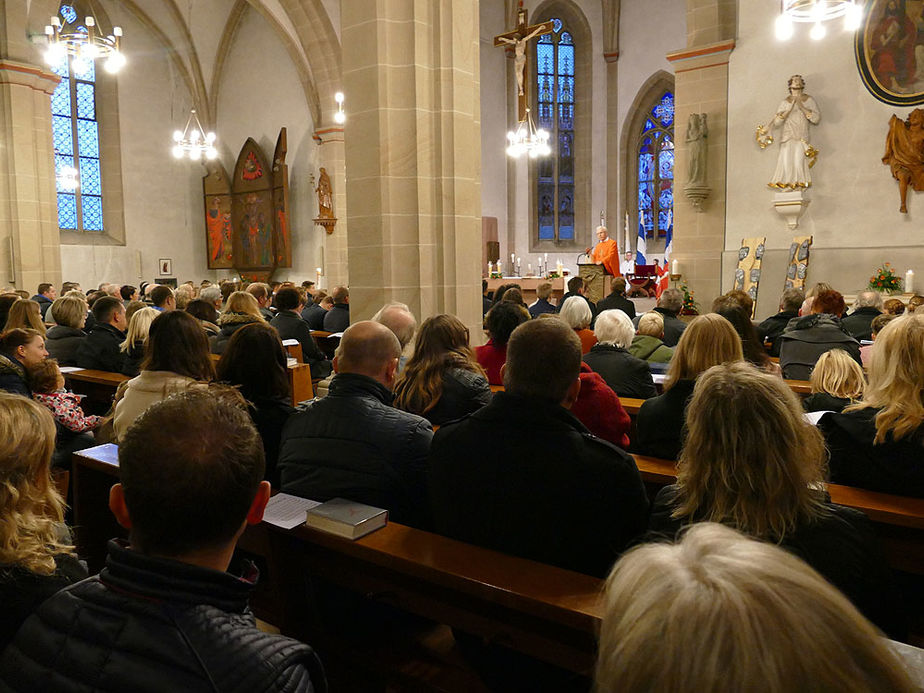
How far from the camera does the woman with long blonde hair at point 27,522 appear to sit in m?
1.72

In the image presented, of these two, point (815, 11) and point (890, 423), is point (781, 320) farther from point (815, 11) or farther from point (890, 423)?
point (890, 423)

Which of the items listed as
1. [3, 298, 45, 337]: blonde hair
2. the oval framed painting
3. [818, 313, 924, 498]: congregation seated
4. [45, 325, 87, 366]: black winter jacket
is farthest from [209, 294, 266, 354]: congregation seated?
the oval framed painting

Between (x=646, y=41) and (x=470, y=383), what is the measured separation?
18877mm

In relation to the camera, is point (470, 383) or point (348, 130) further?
point (348, 130)

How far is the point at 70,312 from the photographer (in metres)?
6.42

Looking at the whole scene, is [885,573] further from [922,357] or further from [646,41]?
[646,41]

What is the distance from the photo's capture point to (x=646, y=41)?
1984cm

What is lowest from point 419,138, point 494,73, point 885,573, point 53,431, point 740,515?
point 885,573

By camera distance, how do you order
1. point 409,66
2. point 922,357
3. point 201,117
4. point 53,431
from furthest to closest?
point 201,117 → point 409,66 → point 922,357 → point 53,431

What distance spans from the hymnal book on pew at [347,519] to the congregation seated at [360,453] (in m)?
0.25

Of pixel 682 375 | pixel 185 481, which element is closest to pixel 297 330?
pixel 682 375

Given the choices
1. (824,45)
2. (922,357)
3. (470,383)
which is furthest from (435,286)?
(824,45)

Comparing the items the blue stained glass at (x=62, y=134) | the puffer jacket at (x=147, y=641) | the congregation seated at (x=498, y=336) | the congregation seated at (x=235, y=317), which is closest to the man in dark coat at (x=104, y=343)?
the congregation seated at (x=235, y=317)

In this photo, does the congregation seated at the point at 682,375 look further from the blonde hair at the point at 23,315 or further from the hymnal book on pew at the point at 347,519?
the blonde hair at the point at 23,315
